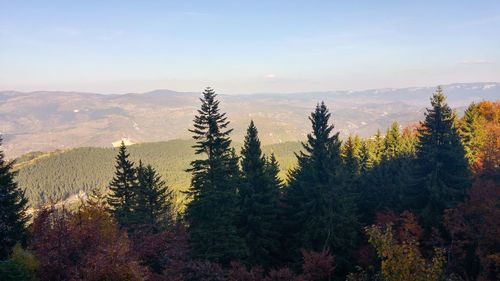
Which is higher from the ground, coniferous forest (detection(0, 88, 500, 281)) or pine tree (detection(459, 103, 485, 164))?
pine tree (detection(459, 103, 485, 164))

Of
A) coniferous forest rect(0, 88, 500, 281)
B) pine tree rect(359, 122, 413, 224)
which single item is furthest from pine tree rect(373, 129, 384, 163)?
coniferous forest rect(0, 88, 500, 281)

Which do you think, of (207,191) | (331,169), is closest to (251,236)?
(207,191)

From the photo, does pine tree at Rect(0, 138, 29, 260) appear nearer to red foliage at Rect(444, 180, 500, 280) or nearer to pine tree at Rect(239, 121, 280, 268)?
pine tree at Rect(239, 121, 280, 268)

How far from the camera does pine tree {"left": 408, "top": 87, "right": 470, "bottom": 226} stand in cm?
3284

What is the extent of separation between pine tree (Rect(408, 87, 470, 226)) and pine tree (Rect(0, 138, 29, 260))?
34.6m

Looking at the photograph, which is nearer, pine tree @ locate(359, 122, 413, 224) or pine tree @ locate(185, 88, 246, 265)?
pine tree @ locate(185, 88, 246, 265)

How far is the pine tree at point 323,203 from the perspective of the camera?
3325 cm

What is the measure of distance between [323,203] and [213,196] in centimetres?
1051

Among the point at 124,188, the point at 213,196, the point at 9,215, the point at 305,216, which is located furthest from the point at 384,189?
the point at 9,215

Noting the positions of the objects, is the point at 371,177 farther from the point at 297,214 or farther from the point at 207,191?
the point at 207,191

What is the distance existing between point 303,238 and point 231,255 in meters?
7.60

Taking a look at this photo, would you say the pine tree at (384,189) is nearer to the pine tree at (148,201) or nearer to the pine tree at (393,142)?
the pine tree at (393,142)

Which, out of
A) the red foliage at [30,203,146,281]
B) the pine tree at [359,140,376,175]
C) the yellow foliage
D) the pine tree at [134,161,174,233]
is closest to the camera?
→ the yellow foliage

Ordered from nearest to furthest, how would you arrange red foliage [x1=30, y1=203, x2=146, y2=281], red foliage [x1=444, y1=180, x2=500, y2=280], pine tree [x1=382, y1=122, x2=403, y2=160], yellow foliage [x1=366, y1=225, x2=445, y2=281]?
yellow foliage [x1=366, y1=225, x2=445, y2=281], red foliage [x1=30, y1=203, x2=146, y2=281], red foliage [x1=444, y1=180, x2=500, y2=280], pine tree [x1=382, y1=122, x2=403, y2=160]
